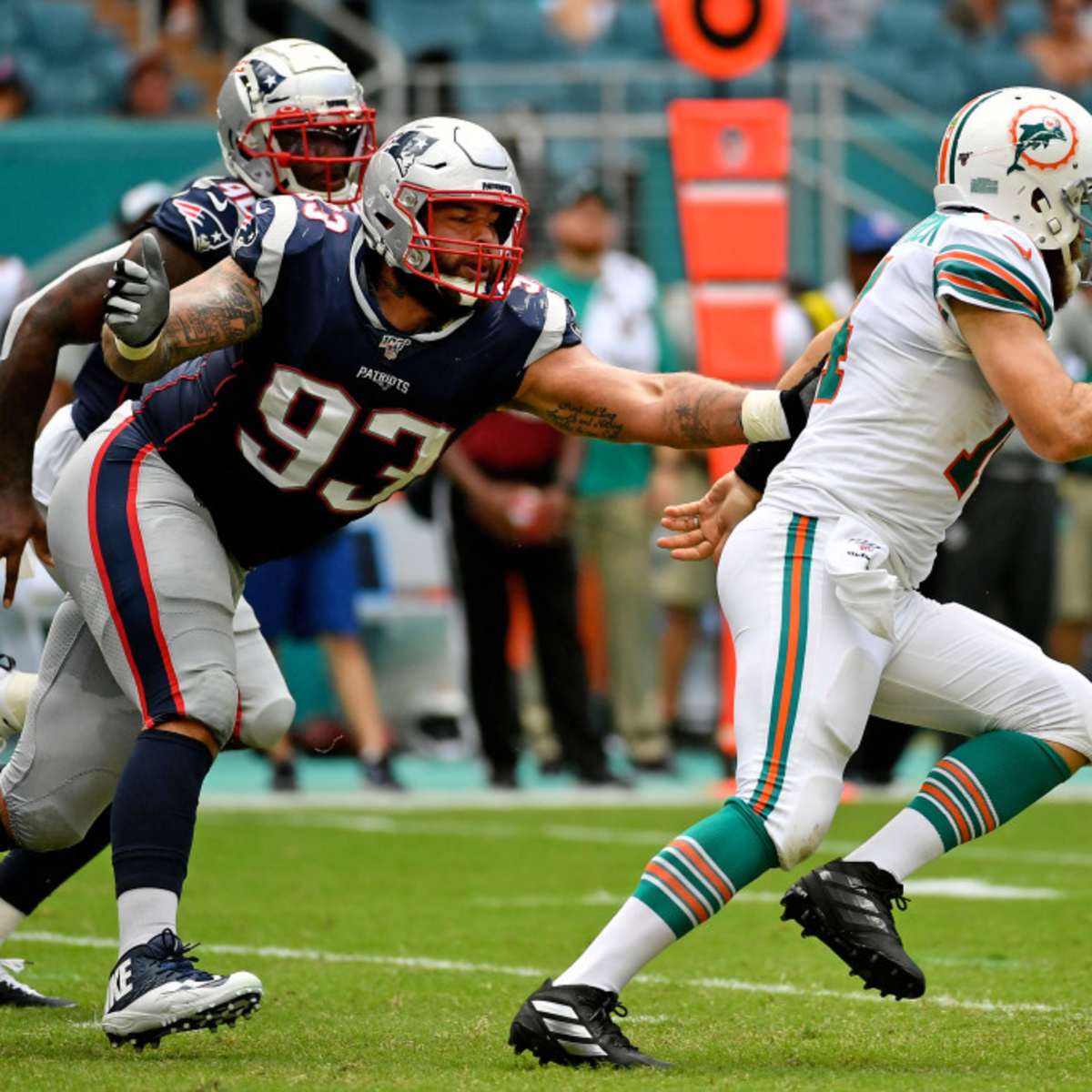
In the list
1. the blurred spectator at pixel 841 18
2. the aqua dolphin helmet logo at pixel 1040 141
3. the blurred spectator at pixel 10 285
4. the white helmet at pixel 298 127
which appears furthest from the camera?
the blurred spectator at pixel 841 18

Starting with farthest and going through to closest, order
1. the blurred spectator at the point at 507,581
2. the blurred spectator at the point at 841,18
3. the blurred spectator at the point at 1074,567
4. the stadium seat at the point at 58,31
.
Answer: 1. the blurred spectator at the point at 841,18
2. the stadium seat at the point at 58,31
3. the blurred spectator at the point at 1074,567
4. the blurred spectator at the point at 507,581

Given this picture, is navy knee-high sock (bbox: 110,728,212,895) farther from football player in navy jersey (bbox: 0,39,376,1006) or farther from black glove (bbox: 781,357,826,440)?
black glove (bbox: 781,357,826,440)

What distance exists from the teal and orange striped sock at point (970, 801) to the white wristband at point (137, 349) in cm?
153

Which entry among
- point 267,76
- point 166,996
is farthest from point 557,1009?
point 267,76

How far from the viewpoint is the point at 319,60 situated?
17.4ft

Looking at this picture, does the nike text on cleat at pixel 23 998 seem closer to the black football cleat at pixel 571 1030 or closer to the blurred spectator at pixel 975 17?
the black football cleat at pixel 571 1030

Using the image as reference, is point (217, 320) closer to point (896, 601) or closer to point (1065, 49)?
point (896, 601)

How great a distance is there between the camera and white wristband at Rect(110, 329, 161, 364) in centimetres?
404

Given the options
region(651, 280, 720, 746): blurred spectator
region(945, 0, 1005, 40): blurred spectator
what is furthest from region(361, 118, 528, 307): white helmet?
region(945, 0, 1005, 40): blurred spectator

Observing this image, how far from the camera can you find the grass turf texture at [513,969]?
3.99 m

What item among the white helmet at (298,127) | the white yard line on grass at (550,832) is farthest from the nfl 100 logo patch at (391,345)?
the white yard line on grass at (550,832)

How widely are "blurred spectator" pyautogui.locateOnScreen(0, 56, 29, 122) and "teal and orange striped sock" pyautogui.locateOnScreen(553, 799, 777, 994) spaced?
397 inches

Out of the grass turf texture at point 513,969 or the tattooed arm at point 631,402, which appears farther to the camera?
the tattooed arm at point 631,402

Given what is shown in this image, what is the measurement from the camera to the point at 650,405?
441 centimetres
